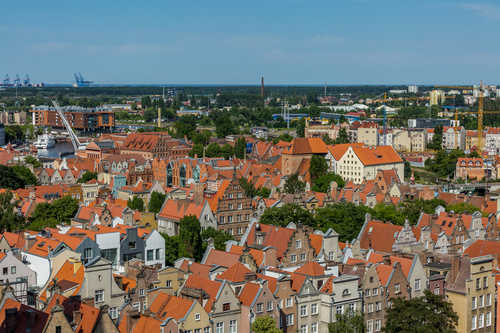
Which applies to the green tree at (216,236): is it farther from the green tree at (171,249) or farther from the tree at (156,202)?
the tree at (156,202)

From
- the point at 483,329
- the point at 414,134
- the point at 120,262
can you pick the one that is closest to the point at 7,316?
the point at 120,262

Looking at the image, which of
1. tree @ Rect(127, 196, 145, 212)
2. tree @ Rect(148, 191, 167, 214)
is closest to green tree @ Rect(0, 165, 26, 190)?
tree @ Rect(127, 196, 145, 212)

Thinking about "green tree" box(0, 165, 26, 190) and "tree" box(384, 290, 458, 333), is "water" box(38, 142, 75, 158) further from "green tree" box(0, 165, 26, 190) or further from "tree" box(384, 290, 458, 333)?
"tree" box(384, 290, 458, 333)

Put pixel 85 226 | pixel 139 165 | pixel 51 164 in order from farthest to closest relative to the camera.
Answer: pixel 51 164, pixel 139 165, pixel 85 226

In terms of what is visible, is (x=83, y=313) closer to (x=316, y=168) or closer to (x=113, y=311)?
(x=113, y=311)

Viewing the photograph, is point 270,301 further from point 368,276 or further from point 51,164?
point 51,164
